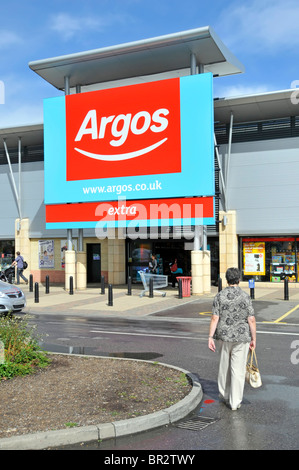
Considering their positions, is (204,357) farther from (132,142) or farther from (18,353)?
(132,142)

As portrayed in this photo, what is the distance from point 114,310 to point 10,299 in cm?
399

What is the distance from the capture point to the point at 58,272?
2920cm

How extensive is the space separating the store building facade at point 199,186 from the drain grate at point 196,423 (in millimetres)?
14720

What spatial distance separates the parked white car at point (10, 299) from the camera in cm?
1359

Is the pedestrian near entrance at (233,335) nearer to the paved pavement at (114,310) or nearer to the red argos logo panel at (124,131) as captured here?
the paved pavement at (114,310)

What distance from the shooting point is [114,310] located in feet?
54.2

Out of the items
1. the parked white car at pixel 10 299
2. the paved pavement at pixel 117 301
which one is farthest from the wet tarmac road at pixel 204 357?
the paved pavement at pixel 117 301

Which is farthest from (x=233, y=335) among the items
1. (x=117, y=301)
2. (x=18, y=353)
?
(x=117, y=301)

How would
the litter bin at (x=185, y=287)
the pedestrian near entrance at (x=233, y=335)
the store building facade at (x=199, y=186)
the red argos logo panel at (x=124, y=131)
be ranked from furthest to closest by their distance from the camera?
the red argos logo panel at (x=124, y=131) < the store building facade at (x=199, y=186) < the litter bin at (x=185, y=287) < the pedestrian near entrance at (x=233, y=335)

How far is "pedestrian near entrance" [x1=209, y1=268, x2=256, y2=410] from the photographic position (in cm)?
612

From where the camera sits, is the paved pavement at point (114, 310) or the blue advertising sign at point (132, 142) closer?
the paved pavement at point (114, 310)

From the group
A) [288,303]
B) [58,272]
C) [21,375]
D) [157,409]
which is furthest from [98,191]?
[157,409]

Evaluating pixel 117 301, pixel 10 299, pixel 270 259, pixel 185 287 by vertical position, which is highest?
pixel 270 259

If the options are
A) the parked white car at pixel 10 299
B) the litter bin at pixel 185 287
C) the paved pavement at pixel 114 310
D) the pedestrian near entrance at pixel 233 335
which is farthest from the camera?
the litter bin at pixel 185 287
